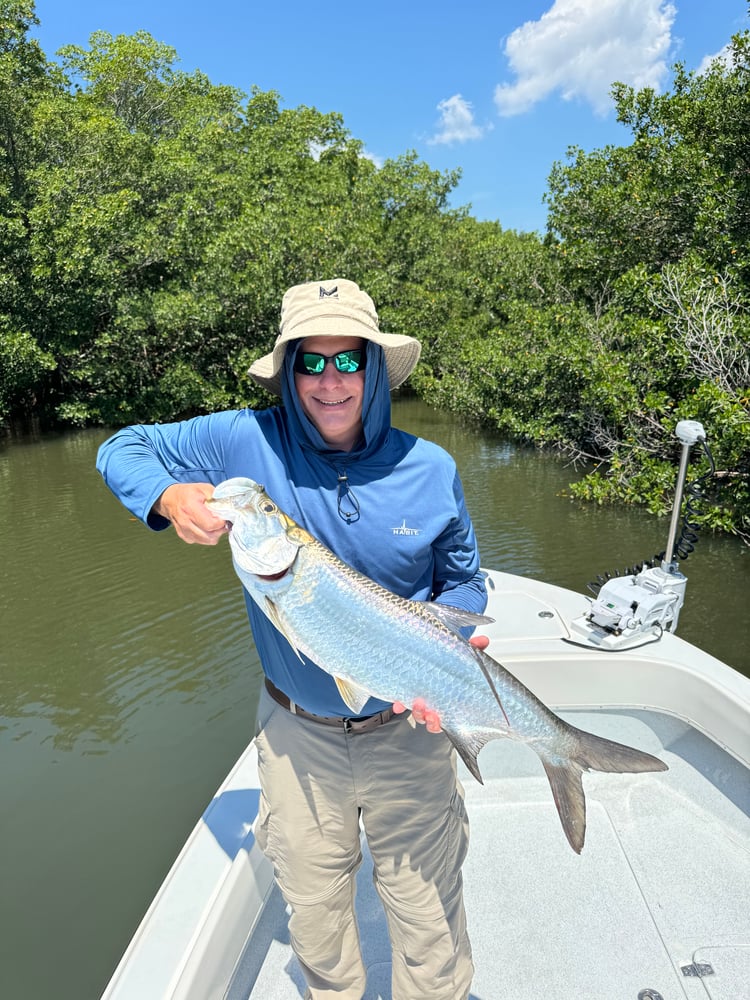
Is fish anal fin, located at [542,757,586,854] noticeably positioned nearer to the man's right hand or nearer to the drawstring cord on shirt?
the drawstring cord on shirt

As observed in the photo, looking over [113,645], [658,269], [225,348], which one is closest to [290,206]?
[225,348]

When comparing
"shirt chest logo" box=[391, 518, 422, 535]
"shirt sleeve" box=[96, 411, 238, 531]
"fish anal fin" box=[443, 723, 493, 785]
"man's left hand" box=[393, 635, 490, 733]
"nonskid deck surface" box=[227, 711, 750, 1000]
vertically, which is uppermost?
"shirt sleeve" box=[96, 411, 238, 531]

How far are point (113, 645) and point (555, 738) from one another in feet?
24.3

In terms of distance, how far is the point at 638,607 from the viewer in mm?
4094

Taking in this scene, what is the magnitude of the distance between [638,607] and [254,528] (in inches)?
123

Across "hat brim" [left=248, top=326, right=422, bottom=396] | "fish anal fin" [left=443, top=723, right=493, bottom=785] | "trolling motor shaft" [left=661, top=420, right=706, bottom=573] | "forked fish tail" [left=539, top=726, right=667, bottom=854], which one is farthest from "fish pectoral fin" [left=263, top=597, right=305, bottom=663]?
"trolling motor shaft" [left=661, top=420, right=706, bottom=573]

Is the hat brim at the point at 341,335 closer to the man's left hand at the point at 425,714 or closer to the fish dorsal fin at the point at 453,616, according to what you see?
the fish dorsal fin at the point at 453,616

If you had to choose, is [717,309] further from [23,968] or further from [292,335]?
[23,968]

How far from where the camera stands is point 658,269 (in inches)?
556

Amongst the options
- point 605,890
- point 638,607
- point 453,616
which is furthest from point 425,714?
point 638,607

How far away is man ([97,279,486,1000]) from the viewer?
205 cm

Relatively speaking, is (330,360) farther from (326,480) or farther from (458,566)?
(458,566)

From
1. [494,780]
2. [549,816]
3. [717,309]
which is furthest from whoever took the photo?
[717,309]

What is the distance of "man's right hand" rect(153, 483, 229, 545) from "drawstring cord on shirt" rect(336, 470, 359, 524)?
0.40 meters
